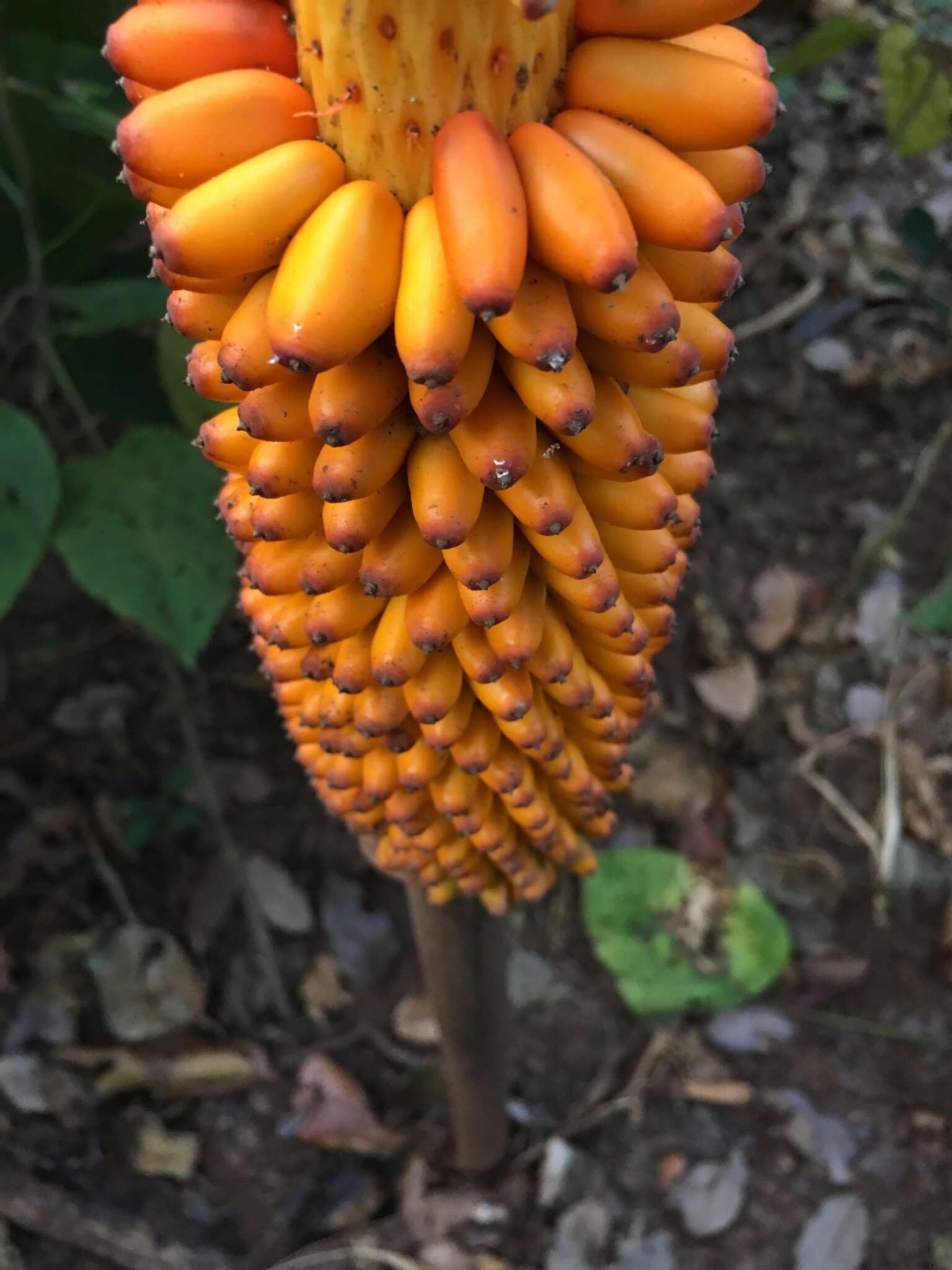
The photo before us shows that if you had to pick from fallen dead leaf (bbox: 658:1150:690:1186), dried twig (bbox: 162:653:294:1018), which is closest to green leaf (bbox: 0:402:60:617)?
dried twig (bbox: 162:653:294:1018)

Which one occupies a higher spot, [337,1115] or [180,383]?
[180,383]

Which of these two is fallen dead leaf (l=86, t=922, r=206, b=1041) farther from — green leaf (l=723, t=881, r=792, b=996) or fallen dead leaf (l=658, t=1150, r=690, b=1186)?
green leaf (l=723, t=881, r=792, b=996)

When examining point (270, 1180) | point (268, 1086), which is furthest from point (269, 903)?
point (270, 1180)

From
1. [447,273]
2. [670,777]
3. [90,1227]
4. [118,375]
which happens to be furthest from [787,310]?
[90,1227]

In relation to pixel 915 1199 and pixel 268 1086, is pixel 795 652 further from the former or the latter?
pixel 268 1086

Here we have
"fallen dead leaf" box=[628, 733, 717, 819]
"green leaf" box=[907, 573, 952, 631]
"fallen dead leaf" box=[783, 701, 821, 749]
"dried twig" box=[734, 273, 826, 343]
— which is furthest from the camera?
"dried twig" box=[734, 273, 826, 343]

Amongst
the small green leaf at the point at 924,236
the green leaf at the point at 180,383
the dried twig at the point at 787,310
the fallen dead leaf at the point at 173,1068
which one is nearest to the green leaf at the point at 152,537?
the green leaf at the point at 180,383

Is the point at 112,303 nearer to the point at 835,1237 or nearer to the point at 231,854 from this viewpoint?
the point at 231,854

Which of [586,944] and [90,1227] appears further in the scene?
[586,944]
